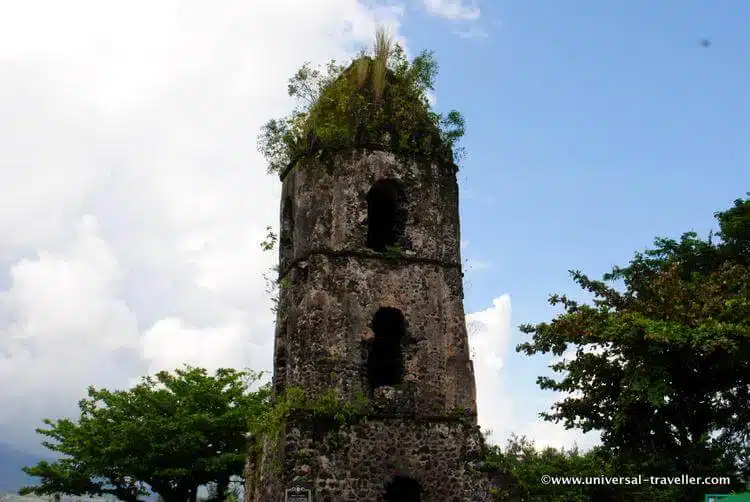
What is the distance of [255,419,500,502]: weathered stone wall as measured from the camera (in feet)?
38.5

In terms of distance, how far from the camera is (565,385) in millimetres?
14539

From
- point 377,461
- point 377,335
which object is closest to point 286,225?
point 377,335

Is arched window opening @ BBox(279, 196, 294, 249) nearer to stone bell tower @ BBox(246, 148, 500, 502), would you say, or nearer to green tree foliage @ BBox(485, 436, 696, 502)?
stone bell tower @ BBox(246, 148, 500, 502)

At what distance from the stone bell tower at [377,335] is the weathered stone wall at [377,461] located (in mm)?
15

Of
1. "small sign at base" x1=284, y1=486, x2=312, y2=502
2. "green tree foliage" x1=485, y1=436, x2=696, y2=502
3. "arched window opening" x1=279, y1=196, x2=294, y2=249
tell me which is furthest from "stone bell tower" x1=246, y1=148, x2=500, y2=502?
"green tree foliage" x1=485, y1=436, x2=696, y2=502

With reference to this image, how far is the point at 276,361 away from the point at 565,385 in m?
Result: 5.17

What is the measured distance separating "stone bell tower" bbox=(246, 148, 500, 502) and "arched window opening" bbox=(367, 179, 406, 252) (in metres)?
0.02

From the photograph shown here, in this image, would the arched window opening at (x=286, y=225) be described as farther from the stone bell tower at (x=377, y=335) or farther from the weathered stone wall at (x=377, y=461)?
the weathered stone wall at (x=377, y=461)

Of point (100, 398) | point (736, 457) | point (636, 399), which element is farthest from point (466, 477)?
point (100, 398)

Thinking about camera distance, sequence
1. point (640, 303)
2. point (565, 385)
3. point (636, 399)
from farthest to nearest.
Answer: point (565, 385), point (640, 303), point (636, 399)

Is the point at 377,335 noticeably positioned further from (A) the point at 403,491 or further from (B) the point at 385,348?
(A) the point at 403,491

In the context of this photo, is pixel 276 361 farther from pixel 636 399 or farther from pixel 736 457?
pixel 736 457

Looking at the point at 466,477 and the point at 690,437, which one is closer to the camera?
the point at 466,477

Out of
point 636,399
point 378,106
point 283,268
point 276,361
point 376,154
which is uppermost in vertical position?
point 378,106
